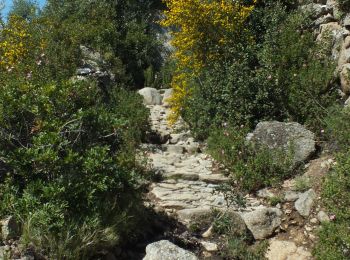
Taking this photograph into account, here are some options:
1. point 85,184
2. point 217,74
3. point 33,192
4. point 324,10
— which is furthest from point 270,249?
point 324,10

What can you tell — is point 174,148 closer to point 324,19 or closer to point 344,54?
point 344,54

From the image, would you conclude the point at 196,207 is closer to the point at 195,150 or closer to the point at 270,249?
the point at 270,249

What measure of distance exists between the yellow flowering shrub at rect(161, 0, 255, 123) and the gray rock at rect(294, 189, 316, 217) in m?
4.50

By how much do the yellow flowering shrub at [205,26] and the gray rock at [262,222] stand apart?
4.77 m

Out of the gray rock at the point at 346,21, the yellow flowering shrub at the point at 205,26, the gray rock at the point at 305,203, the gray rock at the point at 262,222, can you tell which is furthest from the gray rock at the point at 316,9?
the gray rock at the point at 262,222

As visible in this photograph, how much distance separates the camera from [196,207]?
6.89 m

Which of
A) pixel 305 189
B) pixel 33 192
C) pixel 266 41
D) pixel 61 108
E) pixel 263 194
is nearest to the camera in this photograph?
pixel 33 192

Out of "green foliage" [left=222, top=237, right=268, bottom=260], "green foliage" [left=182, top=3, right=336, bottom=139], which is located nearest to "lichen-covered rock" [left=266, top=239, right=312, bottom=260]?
"green foliage" [left=222, top=237, right=268, bottom=260]

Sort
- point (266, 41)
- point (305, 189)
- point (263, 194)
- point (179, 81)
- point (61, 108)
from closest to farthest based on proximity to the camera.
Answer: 1. point (61, 108)
2. point (305, 189)
3. point (263, 194)
4. point (266, 41)
5. point (179, 81)

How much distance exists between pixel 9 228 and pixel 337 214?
3780mm

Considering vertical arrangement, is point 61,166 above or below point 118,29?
below

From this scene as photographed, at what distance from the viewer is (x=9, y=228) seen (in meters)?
4.81

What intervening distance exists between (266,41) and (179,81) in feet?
9.62

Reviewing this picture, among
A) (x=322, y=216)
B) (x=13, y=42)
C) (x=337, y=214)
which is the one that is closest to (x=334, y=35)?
(x=322, y=216)
